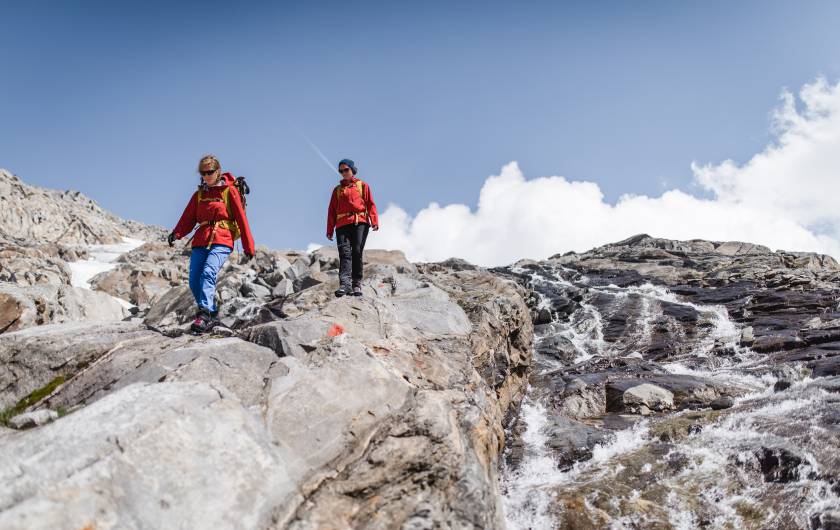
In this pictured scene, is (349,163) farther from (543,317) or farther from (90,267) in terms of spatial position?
(90,267)

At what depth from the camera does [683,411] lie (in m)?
14.9

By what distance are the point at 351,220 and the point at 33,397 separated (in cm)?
634

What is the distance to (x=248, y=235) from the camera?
32.9 feet

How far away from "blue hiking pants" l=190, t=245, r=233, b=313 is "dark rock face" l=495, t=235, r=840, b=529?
6.85 metres

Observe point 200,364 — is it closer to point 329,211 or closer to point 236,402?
point 236,402

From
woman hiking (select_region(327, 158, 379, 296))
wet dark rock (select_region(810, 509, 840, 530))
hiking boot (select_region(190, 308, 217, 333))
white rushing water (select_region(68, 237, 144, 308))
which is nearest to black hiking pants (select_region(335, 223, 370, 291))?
woman hiking (select_region(327, 158, 379, 296))

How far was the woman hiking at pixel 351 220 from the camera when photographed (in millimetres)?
11852

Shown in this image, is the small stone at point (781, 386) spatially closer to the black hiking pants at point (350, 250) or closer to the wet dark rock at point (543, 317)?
the black hiking pants at point (350, 250)

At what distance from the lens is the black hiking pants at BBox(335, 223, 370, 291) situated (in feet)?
39.1

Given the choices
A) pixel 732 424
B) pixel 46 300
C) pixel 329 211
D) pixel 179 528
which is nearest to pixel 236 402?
pixel 179 528

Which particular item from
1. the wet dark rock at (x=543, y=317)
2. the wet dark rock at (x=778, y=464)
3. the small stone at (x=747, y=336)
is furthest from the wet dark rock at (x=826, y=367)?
the wet dark rock at (x=543, y=317)

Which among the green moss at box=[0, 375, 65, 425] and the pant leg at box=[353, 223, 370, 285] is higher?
the pant leg at box=[353, 223, 370, 285]

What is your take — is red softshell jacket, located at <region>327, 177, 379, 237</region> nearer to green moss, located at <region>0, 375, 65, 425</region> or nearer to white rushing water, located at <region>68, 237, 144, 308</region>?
green moss, located at <region>0, 375, 65, 425</region>

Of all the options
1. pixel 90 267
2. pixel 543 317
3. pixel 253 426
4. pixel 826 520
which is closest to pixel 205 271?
pixel 253 426
